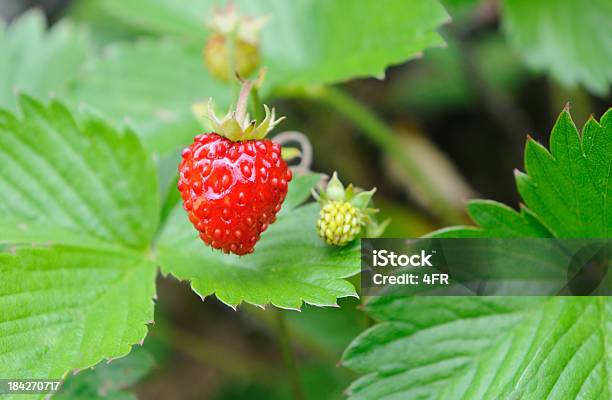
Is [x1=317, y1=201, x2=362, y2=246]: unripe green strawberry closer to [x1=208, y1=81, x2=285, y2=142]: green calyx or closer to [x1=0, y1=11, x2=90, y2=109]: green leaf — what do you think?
[x1=208, y1=81, x2=285, y2=142]: green calyx

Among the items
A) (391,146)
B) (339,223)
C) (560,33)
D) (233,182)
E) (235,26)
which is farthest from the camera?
(391,146)

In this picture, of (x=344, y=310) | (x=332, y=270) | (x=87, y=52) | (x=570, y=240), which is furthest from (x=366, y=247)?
(x=87, y=52)

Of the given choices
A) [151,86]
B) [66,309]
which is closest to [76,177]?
[66,309]

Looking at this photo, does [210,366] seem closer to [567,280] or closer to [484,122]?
[484,122]

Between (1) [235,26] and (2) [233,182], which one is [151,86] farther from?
(2) [233,182]

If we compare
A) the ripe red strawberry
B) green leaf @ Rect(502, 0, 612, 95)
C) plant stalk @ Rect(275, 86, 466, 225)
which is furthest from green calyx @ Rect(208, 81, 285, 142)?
green leaf @ Rect(502, 0, 612, 95)

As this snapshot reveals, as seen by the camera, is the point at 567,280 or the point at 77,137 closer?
the point at 567,280
